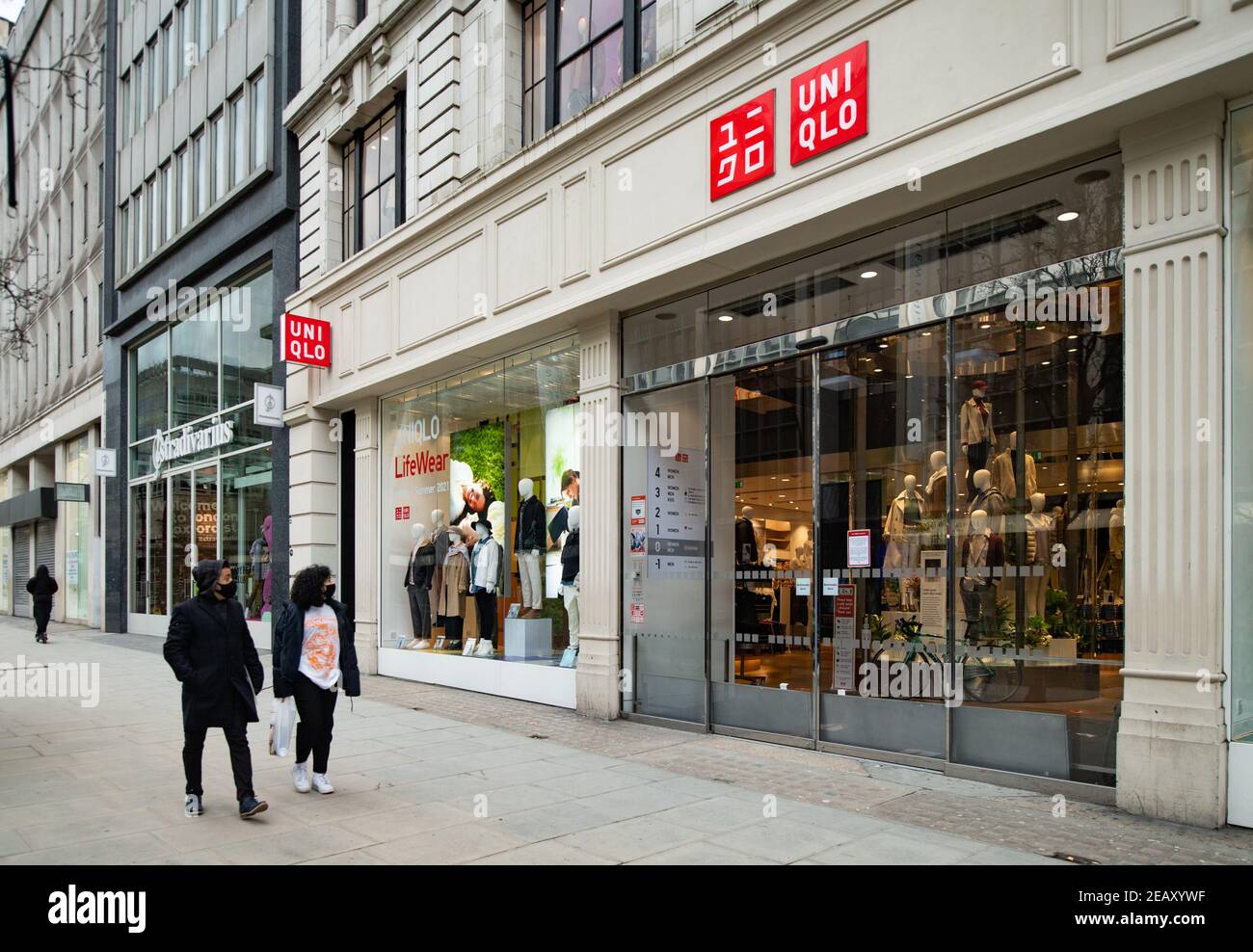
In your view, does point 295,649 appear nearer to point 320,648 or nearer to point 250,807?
point 320,648

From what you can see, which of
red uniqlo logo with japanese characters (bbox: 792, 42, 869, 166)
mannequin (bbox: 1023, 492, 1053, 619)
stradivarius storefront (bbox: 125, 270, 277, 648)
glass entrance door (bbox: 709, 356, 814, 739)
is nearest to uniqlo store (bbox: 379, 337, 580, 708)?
glass entrance door (bbox: 709, 356, 814, 739)

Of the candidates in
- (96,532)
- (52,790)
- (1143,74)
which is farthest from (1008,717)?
(96,532)

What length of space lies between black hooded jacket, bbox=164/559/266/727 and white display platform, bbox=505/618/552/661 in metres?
5.55

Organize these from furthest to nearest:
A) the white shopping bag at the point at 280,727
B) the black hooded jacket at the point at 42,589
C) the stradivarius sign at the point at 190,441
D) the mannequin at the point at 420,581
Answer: the black hooded jacket at the point at 42,589
the stradivarius sign at the point at 190,441
the mannequin at the point at 420,581
the white shopping bag at the point at 280,727

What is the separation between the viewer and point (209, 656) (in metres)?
6.58

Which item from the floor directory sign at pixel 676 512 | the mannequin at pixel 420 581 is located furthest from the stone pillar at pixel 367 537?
the floor directory sign at pixel 676 512

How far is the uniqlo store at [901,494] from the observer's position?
23.3 ft

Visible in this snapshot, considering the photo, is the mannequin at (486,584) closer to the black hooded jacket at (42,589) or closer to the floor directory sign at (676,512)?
the floor directory sign at (676,512)

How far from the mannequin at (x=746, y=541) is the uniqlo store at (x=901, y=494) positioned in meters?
0.03

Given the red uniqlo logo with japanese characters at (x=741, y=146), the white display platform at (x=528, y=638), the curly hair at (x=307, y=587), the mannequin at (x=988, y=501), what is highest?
the red uniqlo logo with japanese characters at (x=741, y=146)

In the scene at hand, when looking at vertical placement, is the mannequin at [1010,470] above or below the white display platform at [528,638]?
above

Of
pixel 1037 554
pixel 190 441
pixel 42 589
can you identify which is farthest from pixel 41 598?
pixel 1037 554

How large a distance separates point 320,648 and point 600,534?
4335 millimetres
